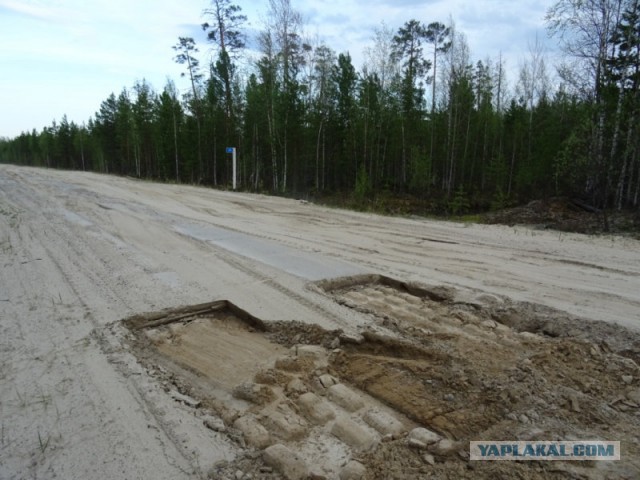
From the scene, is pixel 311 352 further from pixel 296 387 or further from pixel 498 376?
pixel 498 376

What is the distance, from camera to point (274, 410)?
2672 millimetres

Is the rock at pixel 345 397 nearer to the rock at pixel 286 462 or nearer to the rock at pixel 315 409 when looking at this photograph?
the rock at pixel 315 409

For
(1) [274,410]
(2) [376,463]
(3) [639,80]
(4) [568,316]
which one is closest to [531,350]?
(4) [568,316]

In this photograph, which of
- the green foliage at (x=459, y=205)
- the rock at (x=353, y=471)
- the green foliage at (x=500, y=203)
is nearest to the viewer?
the rock at (x=353, y=471)

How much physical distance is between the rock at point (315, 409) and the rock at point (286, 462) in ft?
1.11

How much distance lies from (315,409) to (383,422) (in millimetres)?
470

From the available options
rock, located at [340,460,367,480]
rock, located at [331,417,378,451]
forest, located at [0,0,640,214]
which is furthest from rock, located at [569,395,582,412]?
forest, located at [0,0,640,214]

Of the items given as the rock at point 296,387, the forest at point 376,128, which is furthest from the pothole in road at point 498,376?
the forest at point 376,128

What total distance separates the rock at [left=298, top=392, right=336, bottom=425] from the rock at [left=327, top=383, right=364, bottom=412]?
9 centimetres

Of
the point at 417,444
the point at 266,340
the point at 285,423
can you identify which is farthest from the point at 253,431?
the point at 266,340

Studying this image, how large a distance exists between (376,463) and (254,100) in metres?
25.5

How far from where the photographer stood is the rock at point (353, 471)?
210 cm

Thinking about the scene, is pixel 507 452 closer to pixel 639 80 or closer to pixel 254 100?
pixel 639 80

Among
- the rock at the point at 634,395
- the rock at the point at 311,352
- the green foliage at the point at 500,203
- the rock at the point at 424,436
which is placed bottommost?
the rock at the point at 424,436
